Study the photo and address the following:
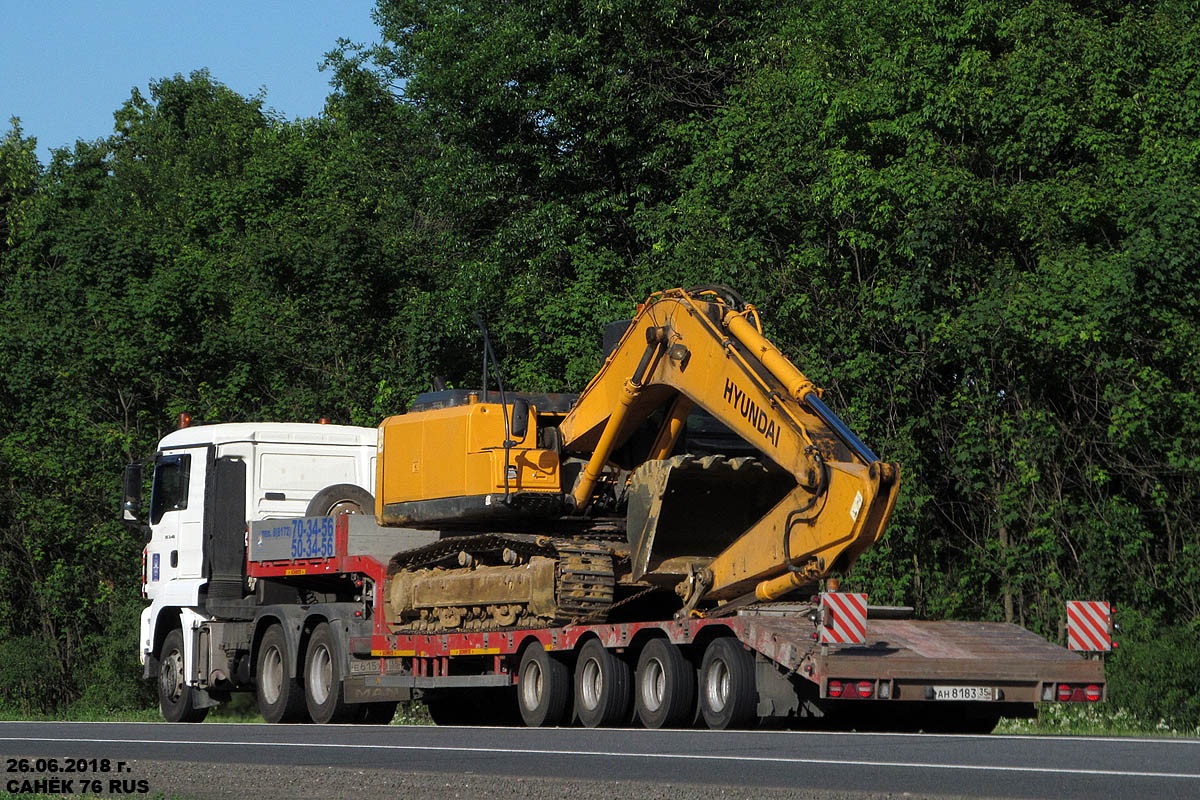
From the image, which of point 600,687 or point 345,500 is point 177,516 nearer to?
point 345,500

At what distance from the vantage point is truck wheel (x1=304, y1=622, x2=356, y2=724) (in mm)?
20156

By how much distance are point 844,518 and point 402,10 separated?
40766 mm

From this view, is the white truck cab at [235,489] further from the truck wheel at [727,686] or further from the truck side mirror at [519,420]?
the truck wheel at [727,686]

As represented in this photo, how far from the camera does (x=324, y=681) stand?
20.6 meters

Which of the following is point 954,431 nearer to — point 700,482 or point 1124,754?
point 700,482

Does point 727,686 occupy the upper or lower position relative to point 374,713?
upper

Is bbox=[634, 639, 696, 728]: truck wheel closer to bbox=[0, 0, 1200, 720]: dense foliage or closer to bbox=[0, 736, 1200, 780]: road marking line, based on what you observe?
bbox=[0, 736, 1200, 780]: road marking line

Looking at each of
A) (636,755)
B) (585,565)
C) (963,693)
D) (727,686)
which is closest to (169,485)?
(585,565)

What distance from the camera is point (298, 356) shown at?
122ft

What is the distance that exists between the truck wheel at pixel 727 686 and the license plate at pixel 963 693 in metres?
1.58

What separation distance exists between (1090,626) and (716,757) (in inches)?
221

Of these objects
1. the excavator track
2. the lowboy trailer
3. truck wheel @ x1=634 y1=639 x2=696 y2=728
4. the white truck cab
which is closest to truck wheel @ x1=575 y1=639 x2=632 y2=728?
the lowboy trailer

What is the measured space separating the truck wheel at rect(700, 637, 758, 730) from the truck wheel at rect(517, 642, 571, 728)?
82.9 inches

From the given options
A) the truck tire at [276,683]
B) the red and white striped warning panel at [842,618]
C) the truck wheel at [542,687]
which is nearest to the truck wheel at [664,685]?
the truck wheel at [542,687]
